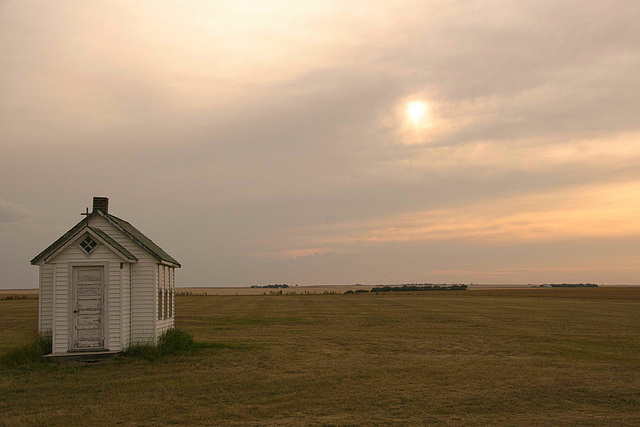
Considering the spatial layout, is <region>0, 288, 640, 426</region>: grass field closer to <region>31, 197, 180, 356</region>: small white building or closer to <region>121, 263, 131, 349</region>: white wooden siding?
<region>121, 263, 131, 349</region>: white wooden siding

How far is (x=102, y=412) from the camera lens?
12.4m

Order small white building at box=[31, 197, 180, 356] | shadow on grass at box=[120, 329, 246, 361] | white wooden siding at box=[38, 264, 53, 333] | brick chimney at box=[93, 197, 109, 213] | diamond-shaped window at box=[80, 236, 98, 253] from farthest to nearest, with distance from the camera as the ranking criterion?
brick chimney at box=[93, 197, 109, 213], white wooden siding at box=[38, 264, 53, 333], shadow on grass at box=[120, 329, 246, 361], diamond-shaped window at box=[80, 236, 98, 253], small white building at box=[31, 197, 180, 356]

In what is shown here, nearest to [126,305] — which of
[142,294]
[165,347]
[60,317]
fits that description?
[142,294]

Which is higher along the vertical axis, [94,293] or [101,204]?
[101,204]

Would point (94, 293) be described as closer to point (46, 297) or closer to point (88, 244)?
point (88, 244)

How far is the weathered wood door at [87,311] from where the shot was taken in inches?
758

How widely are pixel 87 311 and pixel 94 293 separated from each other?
2.10 feet

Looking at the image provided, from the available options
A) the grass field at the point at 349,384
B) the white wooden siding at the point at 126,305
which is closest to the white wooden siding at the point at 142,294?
the white wooden siding at the point at 126,305

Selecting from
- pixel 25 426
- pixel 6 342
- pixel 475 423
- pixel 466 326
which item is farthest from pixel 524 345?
pixel 6 342

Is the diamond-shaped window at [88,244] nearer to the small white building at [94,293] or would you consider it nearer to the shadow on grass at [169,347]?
the small white building at [94,293]

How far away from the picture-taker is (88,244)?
19.8m

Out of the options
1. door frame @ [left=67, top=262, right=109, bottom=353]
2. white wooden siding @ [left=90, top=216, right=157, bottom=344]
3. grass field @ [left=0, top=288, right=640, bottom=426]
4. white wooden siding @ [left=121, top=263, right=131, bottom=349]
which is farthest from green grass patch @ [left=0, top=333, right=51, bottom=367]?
white wooden siding @ [left=90, top=216, right=157, bottom=344]

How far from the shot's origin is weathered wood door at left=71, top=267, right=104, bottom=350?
1927 cm

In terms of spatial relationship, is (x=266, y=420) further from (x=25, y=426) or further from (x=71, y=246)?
(x=71, y=246)
